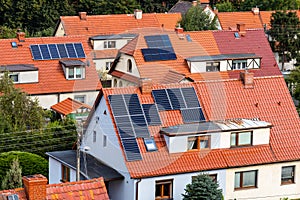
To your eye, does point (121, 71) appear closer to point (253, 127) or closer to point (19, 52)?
point (19, 52)

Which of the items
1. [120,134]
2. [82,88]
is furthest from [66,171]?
[82,88]

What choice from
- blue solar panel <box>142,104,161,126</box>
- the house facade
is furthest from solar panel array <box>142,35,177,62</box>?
blue solar panel <box>142,104,161,126</box>

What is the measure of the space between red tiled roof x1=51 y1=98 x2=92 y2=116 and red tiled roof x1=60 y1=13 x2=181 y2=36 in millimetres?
17907

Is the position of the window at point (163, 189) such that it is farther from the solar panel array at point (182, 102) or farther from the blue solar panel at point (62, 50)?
the blue solar panel at point (62, 50)

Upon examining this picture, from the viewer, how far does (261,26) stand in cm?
7619

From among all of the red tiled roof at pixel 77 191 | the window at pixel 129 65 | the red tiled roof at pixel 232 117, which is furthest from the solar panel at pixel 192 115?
the window at pixel 129 65

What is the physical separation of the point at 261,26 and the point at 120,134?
43.5 m

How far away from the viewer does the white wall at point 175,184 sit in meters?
34.2

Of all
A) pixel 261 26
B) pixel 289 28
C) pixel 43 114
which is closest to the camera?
pixel 43 114

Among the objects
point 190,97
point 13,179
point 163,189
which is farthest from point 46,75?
point 163,189

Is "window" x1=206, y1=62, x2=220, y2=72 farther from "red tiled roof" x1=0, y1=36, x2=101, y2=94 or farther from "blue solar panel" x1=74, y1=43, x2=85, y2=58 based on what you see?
"blue solar panel" x1=74, y1=43, x2=85, y2=58

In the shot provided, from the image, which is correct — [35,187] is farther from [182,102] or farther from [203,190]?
[182,102]

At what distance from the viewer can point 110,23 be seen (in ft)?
236

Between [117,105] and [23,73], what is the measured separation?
723 inches
